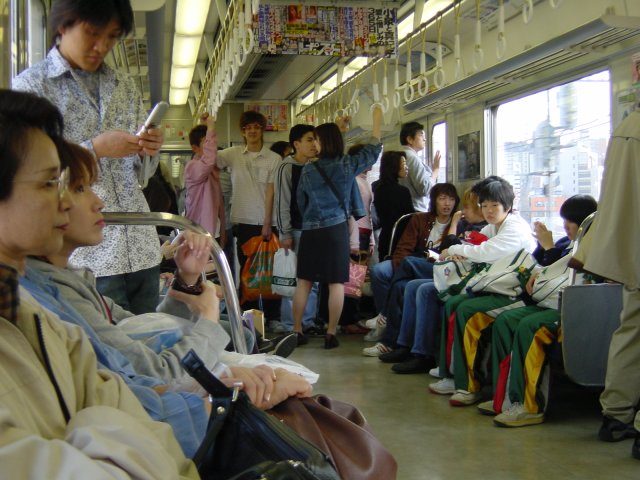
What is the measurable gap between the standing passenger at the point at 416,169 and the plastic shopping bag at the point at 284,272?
57.9 inches

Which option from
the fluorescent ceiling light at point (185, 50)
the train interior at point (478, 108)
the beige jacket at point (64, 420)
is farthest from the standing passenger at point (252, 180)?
the beige jacket at point (64, 420)

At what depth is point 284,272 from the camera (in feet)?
22.4

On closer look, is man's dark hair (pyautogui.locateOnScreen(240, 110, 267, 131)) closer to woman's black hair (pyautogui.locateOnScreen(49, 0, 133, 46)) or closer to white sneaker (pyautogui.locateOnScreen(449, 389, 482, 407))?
white sneaker (pyautogui.locateOnScreen(449, 389, 482, 407))

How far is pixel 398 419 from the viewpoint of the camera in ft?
14.4

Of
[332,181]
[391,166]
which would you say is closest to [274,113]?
[391,166]

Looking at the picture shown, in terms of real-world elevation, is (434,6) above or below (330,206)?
above

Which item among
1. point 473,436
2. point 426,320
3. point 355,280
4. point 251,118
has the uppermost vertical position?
point 251,118

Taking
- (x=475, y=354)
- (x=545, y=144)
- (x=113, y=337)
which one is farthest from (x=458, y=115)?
(x=113, y=337)

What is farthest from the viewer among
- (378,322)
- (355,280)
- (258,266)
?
(355,280)

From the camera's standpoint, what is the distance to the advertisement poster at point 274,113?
13812mm

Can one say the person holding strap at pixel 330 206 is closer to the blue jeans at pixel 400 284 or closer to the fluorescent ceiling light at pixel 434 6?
the blue jeans at pixel 400 284

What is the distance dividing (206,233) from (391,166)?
5057mm

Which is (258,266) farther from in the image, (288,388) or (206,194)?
(288,388)

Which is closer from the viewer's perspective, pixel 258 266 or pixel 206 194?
pixel 206 194
